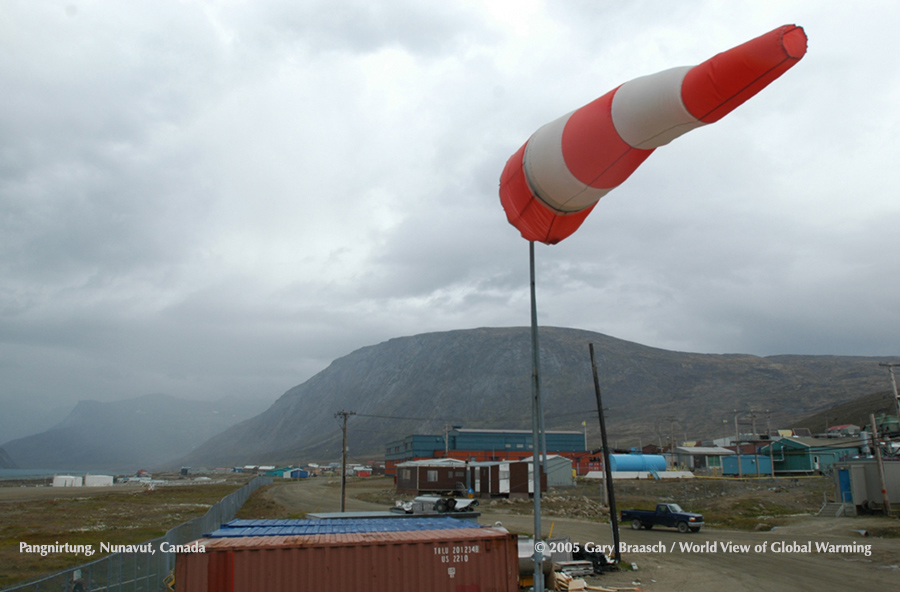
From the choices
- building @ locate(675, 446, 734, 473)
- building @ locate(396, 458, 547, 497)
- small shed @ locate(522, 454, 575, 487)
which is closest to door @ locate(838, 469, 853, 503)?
building @ locate(396, 458, 547, 497)

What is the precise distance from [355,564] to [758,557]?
21.3m

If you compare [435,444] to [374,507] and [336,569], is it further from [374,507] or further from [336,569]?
[336,569]

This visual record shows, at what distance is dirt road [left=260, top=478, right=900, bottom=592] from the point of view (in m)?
22.1

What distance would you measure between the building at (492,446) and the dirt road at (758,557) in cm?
6633

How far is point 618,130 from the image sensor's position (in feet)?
27.7

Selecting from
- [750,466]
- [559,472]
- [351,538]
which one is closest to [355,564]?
[351,538]

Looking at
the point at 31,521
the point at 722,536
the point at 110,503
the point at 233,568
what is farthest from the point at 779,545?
the point at 110,503

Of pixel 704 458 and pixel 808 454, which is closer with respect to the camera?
pixel 808 454

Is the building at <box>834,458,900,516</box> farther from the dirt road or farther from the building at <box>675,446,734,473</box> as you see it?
the building at <box>675,446,734,473</box>

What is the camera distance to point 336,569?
15.3 m

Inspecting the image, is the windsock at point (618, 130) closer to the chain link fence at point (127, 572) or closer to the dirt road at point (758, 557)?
the chain link fence at point (127, 572)

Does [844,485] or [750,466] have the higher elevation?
[844,485]

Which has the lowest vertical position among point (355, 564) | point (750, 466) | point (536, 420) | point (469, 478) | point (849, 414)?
point (750, 466)

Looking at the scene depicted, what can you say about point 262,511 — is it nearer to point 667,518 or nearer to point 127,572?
point 667,518
